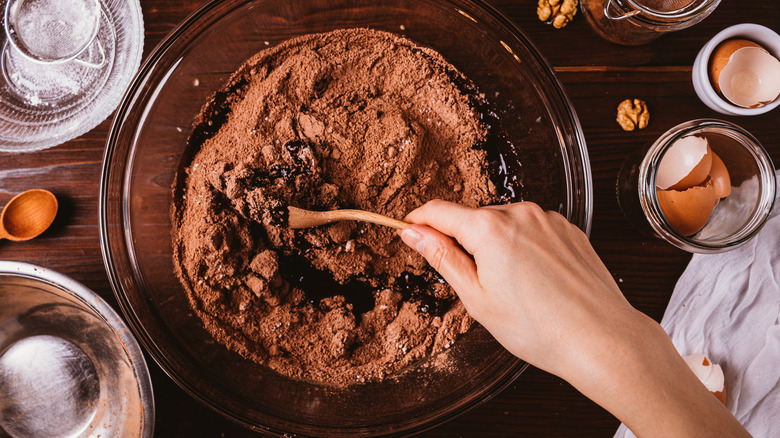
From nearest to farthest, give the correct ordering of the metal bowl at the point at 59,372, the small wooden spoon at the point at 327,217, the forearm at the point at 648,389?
the forearm at the point at 648,389, the small wooden spoon at the point at 327,217, the metal bowl at the point at 59,372

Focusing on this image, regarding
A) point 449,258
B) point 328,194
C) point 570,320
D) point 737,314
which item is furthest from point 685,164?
point 328,194

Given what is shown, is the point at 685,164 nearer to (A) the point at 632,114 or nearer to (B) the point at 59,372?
(A) the point at 632,114

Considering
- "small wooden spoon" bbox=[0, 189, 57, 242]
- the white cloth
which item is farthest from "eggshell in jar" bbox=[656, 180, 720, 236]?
"small wooden spoon" bbox=[0, 189, 57, 242]

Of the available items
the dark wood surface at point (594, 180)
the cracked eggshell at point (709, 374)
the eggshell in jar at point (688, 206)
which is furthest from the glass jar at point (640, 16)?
the cracked eggshell at point (709, 374)

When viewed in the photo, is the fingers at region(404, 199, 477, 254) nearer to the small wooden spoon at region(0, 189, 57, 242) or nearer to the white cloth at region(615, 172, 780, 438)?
→ the white cloth at region(615, 172, 780, 438)

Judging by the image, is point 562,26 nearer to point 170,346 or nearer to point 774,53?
point 774,53

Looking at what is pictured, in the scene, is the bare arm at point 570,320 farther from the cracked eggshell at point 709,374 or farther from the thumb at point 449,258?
the cracked eggshell at point 709,374
